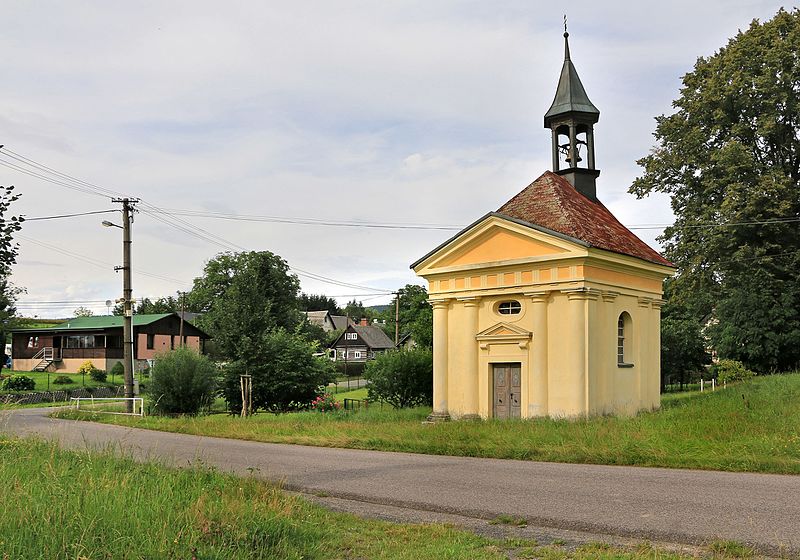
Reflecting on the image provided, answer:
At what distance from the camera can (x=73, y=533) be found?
589 centimetres

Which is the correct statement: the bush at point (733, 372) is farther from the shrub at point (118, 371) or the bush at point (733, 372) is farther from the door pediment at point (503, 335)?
the shrub at point (118, 371)

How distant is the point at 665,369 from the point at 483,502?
3568cm

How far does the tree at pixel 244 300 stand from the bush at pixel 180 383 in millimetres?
1361

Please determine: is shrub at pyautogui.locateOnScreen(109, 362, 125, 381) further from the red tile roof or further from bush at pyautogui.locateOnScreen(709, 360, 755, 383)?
bush at pyautogui.locateOnScreen(709, 360, 755, 383)

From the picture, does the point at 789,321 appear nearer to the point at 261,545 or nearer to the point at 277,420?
the point at 277,420

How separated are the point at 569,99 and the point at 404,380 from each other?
11.2 m

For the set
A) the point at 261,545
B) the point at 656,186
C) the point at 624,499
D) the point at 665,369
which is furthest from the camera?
the point at 665,369

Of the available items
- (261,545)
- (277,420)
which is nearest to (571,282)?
(277,420)

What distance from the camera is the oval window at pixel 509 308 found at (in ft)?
68.9

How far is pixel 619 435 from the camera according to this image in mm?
14539

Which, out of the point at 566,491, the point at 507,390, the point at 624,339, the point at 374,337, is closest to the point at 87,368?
the point at 374,337

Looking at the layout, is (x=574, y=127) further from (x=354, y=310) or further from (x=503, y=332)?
(x=354, y=310)

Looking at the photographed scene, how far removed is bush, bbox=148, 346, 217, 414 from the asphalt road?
1281 cm

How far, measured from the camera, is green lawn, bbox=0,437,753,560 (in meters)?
5.78
